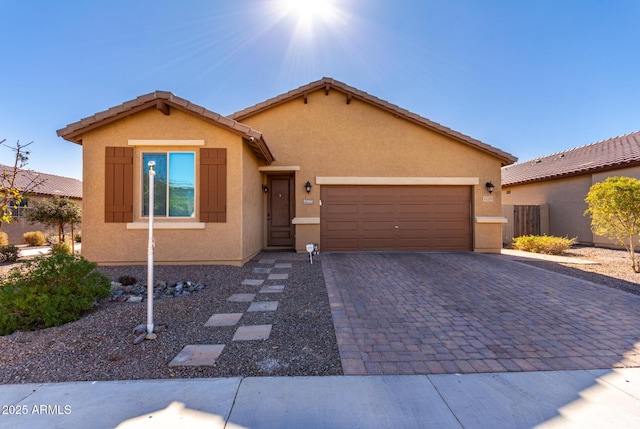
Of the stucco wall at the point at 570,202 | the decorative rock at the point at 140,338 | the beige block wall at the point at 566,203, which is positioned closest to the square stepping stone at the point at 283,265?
the decorative rock at the point at 140,338

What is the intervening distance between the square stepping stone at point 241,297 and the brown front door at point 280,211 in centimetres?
530

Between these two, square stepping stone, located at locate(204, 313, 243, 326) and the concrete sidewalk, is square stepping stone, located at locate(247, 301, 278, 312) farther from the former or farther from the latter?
the concrete sidewalk

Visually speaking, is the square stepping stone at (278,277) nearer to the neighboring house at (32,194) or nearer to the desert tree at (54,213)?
the desert tree at (54,213)

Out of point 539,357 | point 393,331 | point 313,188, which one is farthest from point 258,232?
point 539,357

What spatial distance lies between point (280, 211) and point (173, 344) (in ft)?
24.8

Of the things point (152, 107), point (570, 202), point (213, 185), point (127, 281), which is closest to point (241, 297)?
point (127, 281)

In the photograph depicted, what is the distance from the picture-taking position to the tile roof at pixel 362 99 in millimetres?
9781

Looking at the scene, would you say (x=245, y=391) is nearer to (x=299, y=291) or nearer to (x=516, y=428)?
(x=516, y=428)

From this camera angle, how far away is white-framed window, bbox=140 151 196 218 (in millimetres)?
7328

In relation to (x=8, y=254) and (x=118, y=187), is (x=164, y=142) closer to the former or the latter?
(x=118, y=187)

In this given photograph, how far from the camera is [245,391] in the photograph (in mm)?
2498

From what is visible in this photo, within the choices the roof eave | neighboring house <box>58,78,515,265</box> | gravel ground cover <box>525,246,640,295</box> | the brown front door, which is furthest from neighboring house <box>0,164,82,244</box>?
the roof eave

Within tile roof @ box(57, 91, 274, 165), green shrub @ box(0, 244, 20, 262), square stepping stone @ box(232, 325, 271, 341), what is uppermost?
tile roof @ box(57, 91, 274, 165)

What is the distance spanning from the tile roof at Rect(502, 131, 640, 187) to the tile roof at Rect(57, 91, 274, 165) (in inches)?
575
